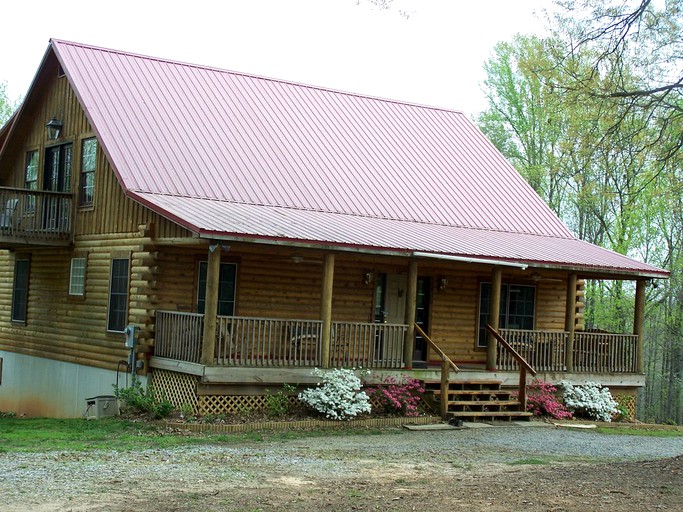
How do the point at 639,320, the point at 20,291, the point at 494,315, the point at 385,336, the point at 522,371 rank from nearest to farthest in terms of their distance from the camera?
the point at 385,336, the point at 522,371, the point at 494,315, the point at 639,320, the point at 20,291

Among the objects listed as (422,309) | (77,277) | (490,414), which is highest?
(77,277)

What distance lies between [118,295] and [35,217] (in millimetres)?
2910

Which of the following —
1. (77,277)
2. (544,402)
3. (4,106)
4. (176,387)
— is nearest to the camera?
(176,387)

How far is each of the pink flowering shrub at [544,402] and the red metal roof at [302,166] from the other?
8.61 feet

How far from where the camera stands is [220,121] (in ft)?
73.6

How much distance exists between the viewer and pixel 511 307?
77.9 feet

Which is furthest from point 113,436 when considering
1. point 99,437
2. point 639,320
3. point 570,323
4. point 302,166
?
point 639,320

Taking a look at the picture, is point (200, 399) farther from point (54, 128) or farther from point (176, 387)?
point (54, 128)

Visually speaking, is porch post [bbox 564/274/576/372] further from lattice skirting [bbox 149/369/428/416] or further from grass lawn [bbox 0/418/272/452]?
grass lawn [bbox 0/418/272/452]

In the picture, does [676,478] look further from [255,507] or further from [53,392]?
[53,392]

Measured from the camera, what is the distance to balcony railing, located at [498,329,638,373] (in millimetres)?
20922

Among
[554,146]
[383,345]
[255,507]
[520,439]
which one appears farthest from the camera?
[554,146]

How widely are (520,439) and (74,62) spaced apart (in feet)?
41.8

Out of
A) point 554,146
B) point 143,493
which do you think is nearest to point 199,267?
point 143,493
